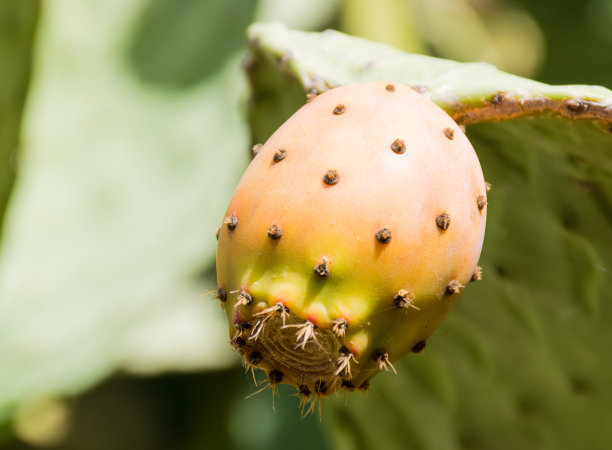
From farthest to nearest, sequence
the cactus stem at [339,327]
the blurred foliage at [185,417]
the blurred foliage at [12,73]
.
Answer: the blurred foliage at [185,417] → the blurred foliage at [12,73] → the cactus stem at [339,327]

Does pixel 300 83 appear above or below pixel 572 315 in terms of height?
above

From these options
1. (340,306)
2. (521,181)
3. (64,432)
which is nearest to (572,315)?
(521,181)

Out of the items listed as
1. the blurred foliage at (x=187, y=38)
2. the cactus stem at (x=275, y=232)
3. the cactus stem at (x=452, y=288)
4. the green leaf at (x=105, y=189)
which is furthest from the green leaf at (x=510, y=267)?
the blurred foliage at (x=187, y=38)

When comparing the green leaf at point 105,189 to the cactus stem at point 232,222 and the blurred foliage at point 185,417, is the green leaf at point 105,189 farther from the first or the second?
the cactus stem at point 232,222

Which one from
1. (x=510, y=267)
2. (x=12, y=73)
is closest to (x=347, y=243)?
(x=510, y=267)

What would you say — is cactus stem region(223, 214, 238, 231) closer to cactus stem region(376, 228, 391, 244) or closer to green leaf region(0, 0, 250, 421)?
cactus stem region(376, 228, 391, 244)

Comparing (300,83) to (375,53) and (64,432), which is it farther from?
(64,432)

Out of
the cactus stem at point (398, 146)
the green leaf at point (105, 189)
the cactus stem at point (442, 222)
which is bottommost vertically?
the green leaf at point (105, 189)
